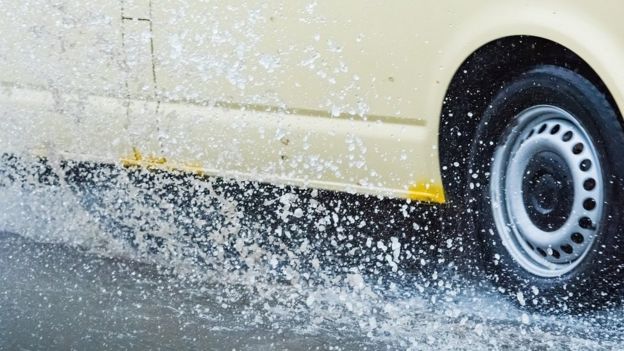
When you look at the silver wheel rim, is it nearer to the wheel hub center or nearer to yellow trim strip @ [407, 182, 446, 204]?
the wheel hub center

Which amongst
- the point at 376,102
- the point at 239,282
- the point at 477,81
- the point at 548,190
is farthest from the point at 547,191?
the point at 239,282

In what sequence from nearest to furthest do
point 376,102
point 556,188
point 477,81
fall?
point 556,188 < point 477,81 < point 376,102

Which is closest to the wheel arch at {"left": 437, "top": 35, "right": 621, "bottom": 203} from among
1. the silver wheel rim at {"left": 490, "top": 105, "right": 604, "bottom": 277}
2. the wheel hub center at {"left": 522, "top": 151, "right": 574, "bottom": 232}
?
the silver wheel rim at {"left": 490, "top": 105, "right": 604, "bottom": 277}

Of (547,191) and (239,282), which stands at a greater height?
(547,191)

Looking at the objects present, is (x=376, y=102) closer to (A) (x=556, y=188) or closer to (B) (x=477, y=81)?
(B) (x=477, y=81)

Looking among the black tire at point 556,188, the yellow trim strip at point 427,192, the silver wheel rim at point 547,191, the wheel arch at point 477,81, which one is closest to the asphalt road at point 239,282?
the black tire at point 556,188

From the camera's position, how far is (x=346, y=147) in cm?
533

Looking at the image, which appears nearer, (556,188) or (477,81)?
(556,188)

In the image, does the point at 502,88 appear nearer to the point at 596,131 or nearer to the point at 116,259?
the point at 596,131

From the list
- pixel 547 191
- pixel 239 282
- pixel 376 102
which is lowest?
pixel 239 282

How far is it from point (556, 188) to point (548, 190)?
0.04 m

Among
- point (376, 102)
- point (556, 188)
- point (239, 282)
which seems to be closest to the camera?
point (556, 188)

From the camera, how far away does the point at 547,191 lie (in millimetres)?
4723

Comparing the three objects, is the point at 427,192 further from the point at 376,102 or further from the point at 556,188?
the point at 556,188
